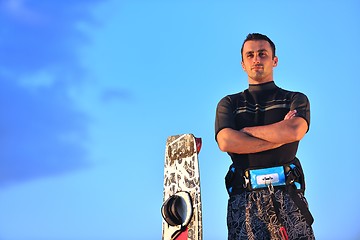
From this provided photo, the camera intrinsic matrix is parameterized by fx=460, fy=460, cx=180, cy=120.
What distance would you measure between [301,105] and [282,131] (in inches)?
16.0

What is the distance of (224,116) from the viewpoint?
4301 mm

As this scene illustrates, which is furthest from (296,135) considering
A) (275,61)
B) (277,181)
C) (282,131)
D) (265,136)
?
(275,61)

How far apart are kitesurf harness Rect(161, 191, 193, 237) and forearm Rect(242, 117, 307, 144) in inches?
45.3

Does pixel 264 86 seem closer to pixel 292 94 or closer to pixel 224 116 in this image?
pixel 292 94

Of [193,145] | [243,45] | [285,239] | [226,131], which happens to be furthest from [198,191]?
[243,45]

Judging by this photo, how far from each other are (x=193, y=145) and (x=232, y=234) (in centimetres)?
125

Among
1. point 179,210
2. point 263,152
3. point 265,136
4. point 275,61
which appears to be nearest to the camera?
point 265,136

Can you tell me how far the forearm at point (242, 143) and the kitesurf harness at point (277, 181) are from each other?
0.18 meters

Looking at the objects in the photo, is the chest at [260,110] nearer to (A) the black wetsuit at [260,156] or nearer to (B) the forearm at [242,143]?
(A) the black wetsuit at [260,156]

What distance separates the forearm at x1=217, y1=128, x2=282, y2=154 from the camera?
4.00 m

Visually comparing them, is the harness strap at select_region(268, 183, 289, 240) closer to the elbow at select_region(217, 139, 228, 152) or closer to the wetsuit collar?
the elbow at select_region(217, 139, 228, 152)

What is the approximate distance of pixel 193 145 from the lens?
497 cm

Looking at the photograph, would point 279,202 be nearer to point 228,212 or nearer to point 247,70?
point 228,212

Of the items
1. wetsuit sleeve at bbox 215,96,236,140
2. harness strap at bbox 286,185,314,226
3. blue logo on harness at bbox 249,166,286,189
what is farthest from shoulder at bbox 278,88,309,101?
A: harness strap at bbox 286,185,314,226
